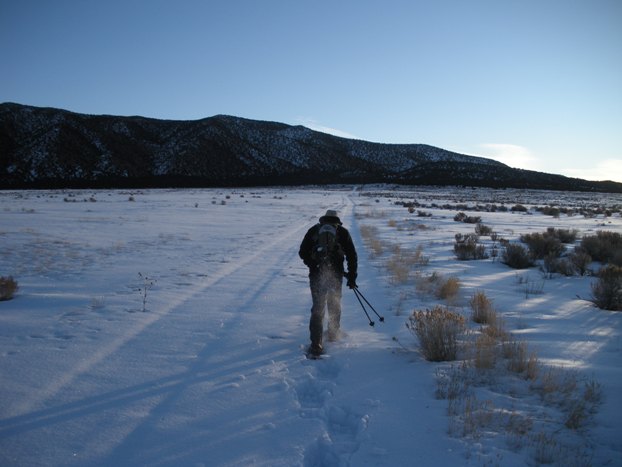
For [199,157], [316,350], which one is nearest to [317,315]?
[316,350]

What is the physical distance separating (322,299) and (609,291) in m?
5.06

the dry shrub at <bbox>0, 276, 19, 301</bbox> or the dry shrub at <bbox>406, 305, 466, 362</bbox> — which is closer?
the dry shrub at <bbox>406, 305, 466, 362</bbox>

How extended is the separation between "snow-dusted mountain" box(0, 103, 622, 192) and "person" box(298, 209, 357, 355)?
80.1m

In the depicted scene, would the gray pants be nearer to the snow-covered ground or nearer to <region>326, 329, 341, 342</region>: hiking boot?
<region>326, 329, 341, 342</region>: hiking boot

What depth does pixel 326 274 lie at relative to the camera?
4.54 meters

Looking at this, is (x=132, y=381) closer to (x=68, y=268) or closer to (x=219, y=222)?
(x=68, y=268)

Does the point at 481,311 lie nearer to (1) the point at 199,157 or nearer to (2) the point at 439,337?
(2) the point at 439,337

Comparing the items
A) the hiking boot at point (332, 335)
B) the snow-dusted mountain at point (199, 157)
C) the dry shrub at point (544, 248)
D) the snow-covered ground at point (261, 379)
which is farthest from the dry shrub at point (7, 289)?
the snow-dusted mountain at point (199, 157)

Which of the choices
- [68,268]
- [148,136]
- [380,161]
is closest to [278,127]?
[380,161]

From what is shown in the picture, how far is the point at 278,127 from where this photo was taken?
150250 mm

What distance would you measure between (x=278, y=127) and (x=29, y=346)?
153m

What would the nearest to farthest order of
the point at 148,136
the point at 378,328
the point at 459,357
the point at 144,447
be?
the point at 144,447 < the point at 459,357 < the point at 378,328 < the point at 148,136

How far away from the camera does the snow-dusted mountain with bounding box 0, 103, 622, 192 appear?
82688 millimetres

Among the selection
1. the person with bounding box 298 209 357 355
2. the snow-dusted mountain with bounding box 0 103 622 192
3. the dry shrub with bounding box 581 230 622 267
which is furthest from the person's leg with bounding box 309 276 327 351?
the snow-dusted mountain with bounding box 0 103 622 192
